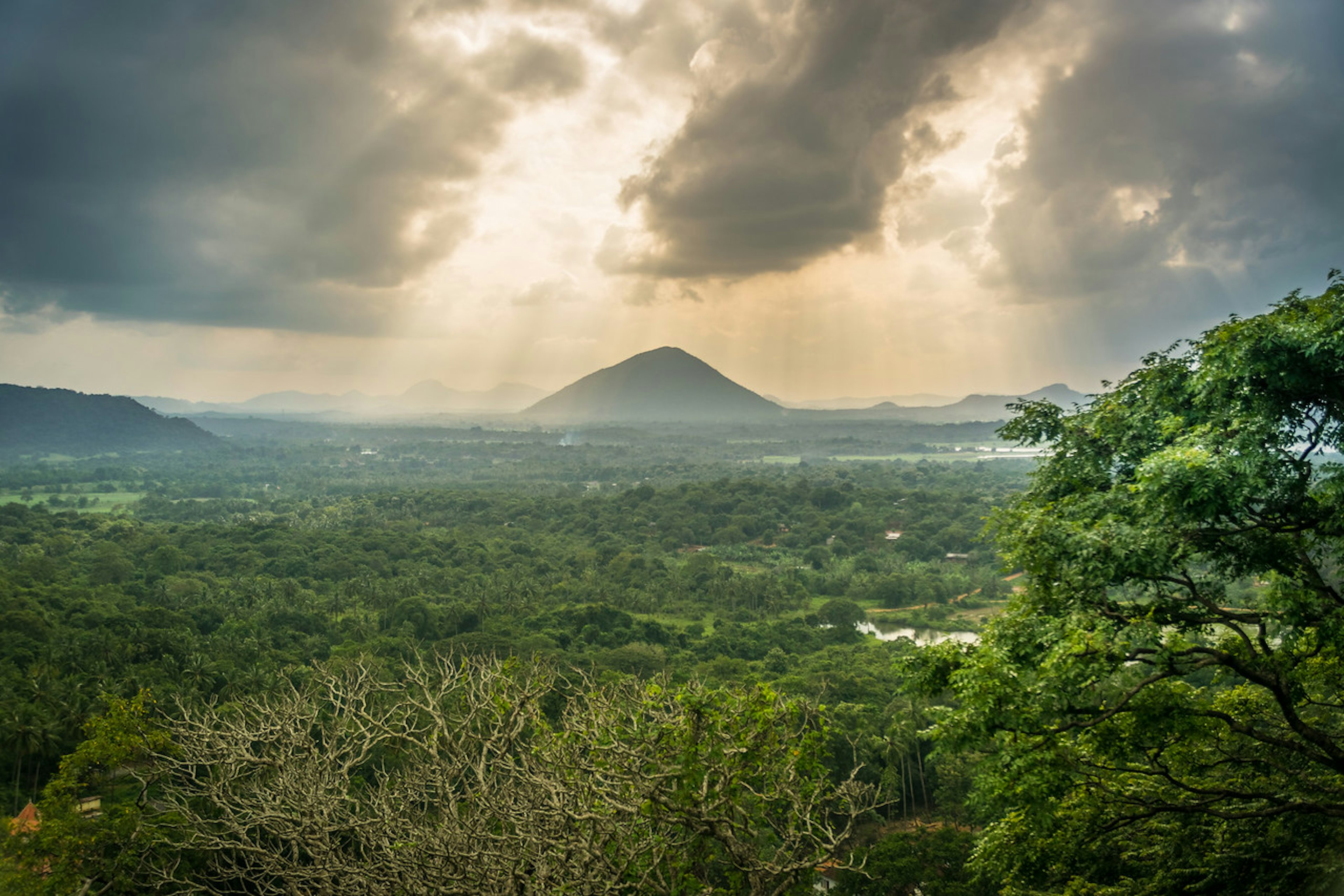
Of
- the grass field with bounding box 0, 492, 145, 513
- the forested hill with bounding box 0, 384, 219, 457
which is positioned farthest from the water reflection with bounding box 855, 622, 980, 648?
the forested hill with bounding box 0, 384, 219, 457

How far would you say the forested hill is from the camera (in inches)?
5689

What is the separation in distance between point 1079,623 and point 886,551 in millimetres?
53871

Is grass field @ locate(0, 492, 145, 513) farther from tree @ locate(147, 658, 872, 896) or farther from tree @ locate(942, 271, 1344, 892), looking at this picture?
tree @ locate(942, 271, 1344, 892)

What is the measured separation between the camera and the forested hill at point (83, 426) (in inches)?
5689

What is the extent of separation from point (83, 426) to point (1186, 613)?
19510 centimetres

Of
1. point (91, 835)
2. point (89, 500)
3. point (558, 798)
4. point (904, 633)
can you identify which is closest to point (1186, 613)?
point (558, 798)

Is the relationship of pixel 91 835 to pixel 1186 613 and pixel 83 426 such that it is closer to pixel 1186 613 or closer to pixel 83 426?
pixel 1186 613

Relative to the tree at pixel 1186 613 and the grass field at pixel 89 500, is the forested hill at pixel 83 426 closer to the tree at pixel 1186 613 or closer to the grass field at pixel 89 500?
the grass field at pixel 89 500

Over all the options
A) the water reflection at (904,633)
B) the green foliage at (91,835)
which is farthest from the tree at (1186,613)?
the water reflection at (904,633)

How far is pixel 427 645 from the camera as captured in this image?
3120 centimetres

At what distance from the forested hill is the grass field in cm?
7072

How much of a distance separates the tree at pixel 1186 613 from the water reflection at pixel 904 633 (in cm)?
3144

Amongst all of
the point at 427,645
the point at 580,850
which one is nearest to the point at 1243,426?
the point at 580,850

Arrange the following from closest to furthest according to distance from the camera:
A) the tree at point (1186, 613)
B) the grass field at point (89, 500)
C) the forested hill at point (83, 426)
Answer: the tree at point (1186, 613)
the grass field at point (89, 500)
the forested hill at point (83, 426)
